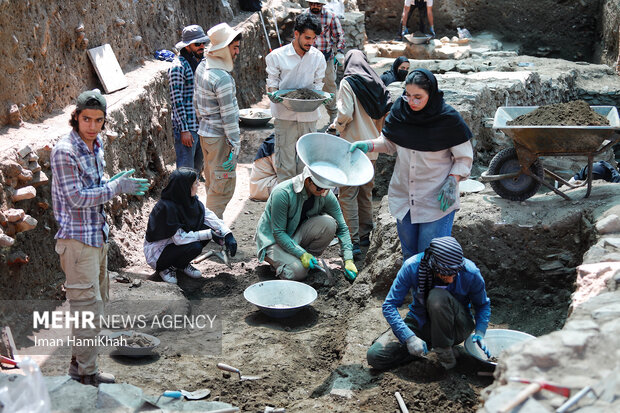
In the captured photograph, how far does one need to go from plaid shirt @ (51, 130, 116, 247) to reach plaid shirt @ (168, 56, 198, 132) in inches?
120

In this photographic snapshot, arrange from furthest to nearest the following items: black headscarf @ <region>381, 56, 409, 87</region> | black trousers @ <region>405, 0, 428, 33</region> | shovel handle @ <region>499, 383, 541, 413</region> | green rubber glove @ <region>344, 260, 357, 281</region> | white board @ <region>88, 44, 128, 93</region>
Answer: black trousers @ <region>405, 0, 428, 33</region>, black headscarf @ <region>381, 56, 409, 87</region>, white board @ <region>88, 44, 128, 93</region>, green rubber glove @ <region>344, 260, 357, 281</region>, shovel handle @ <region>499, 383, 541, 413</region>

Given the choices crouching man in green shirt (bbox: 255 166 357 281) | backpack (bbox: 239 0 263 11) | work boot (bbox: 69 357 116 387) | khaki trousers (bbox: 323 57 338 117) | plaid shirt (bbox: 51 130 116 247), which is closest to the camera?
plaid shirt (bbox: 51 130 116 247)

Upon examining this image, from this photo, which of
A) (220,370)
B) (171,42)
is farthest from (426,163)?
(171,42)

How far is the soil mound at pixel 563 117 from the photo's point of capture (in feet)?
18.0

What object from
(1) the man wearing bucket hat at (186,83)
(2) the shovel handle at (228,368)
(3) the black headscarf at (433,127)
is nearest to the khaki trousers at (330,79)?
(1) the man wearing bucket hat at (186,83)

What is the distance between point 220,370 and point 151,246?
1690 mm

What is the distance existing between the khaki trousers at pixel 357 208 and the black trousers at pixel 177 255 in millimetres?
1471

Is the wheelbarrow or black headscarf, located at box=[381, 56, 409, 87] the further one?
black headscarf, located at box=[381, 56, 409, 87]

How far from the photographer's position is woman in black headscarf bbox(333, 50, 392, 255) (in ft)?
21.6

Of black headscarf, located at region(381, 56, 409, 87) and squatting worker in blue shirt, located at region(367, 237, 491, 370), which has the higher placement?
black headscarf, located at region(381, 56, 409, 87)

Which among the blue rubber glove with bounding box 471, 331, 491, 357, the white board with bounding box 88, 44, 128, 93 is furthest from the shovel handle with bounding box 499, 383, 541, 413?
the white board with bounding box 88, 44, 128, 93

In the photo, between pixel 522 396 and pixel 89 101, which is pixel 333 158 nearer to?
pixel 89 101

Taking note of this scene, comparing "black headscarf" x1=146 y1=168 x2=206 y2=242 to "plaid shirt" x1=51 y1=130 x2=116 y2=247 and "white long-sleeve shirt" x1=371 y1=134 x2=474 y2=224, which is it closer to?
"plaid shirt" x1=51 y1=130 x2=116 y2=247

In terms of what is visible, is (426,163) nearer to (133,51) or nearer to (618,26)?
(133,51)
